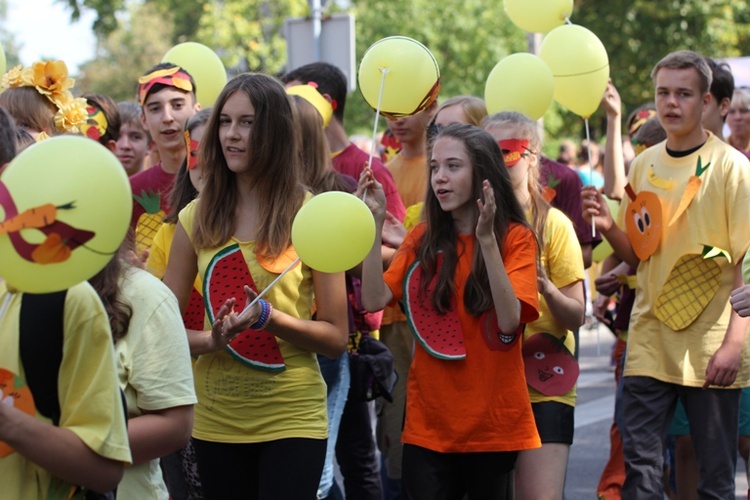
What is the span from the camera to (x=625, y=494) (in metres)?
5.31

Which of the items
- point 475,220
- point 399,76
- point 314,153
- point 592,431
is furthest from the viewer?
point 592,431

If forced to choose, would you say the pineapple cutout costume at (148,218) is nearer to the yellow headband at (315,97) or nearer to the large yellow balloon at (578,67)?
the yellow headband at (315,97)

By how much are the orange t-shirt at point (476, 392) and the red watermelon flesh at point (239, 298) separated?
672 mm

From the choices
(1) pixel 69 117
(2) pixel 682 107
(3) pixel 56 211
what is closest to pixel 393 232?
(2) pixel 682 107

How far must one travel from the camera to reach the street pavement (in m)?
7.53

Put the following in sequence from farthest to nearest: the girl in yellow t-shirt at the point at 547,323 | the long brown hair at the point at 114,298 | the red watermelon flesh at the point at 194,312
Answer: the girl in yellow t-shirt at the point at 547,323, the red watermelon flesh at the point at 194,312, the long brown hair at the point at 114,298

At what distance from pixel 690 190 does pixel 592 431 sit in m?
4.36

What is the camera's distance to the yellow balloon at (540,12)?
649 cm

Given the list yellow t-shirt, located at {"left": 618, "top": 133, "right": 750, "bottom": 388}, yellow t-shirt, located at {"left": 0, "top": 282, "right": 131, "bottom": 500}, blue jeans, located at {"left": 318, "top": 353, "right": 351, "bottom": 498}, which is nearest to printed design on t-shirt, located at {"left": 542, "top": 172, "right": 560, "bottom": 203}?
yellow t-shirt, located at {"left": 618, "top": 133, "right": 750, "bottom": 388}

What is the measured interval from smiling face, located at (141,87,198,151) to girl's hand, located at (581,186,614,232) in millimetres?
1896

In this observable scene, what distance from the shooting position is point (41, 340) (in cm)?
249

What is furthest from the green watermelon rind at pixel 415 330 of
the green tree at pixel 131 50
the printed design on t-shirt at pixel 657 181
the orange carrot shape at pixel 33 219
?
the green tree at pixel 131 50

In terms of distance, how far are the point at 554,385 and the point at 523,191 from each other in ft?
2.83

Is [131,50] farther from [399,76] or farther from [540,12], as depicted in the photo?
[399,76]
